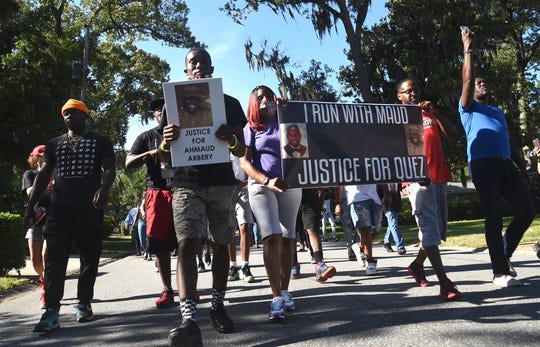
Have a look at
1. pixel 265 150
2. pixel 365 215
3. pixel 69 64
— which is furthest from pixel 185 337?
pixel 69 64

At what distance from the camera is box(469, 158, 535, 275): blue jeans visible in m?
4.59

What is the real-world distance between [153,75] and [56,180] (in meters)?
26.8

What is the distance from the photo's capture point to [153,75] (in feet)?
97.9

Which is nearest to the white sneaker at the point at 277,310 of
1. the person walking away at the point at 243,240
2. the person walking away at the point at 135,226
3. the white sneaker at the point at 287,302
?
the white sneaker at the point at 287,302

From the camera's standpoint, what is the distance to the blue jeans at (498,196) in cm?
459

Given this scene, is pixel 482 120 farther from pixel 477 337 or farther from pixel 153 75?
pixel 153 75

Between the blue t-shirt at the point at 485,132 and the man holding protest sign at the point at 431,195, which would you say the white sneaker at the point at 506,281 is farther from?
the blue t-shirt at the point at 485,132

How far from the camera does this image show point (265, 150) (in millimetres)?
4152

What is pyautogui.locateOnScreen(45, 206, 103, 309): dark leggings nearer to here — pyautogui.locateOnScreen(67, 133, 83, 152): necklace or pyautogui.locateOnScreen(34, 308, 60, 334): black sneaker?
pyautogui.locateOnScreen(34, 308, 60, 334): black sneaker

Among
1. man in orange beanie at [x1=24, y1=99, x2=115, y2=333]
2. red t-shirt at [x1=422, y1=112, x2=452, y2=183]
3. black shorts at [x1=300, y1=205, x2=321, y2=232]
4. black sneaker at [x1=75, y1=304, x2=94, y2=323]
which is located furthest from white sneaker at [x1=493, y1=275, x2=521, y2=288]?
black sneaker at [x1=75, y1=304, x2=94, y2=323]

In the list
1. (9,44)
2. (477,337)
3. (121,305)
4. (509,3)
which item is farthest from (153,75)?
(477,337)

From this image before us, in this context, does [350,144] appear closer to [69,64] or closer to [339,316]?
[339,316]

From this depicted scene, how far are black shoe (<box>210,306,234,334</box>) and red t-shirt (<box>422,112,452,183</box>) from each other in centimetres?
240

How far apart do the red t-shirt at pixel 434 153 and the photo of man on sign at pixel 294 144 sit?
1.38 metres
